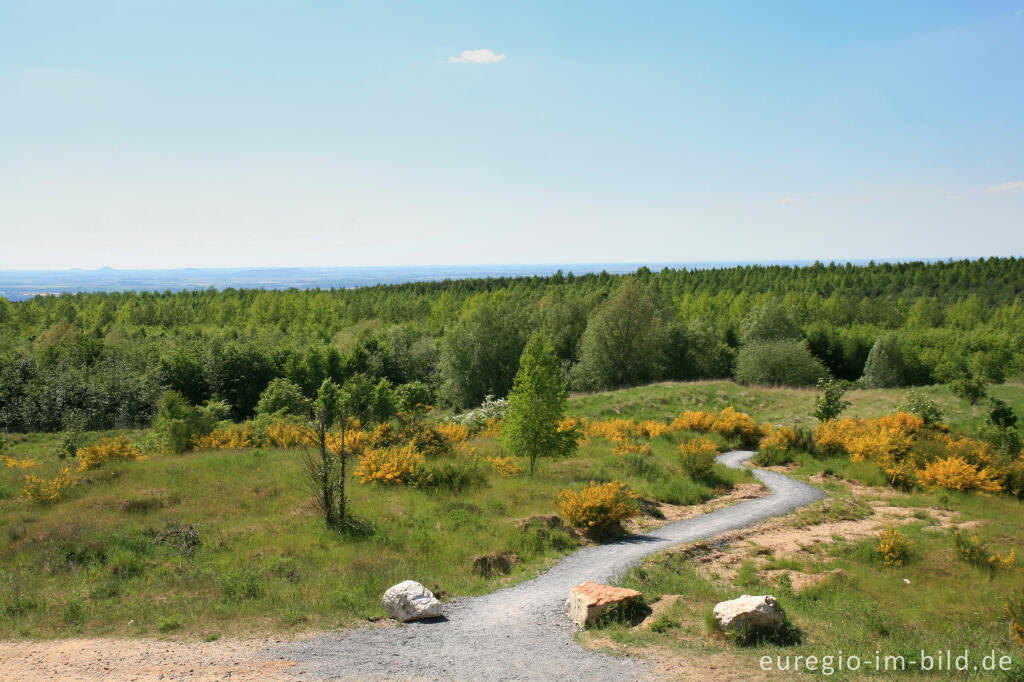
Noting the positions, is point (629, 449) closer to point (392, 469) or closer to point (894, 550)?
point (392, 469)

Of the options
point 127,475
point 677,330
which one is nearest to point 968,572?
point 127,475

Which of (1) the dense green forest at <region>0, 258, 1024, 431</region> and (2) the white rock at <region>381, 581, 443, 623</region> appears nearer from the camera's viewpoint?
(2) the white rock at <region>381, 581, 443, 623</region>

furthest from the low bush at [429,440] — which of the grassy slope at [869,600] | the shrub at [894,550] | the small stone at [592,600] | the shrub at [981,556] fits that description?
the shrub at [981,556]

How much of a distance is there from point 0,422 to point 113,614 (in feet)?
166

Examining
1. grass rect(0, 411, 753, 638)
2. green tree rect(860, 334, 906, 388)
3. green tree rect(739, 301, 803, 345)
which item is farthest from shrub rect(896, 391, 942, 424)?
green tree rect(860, 334, 906, 388)

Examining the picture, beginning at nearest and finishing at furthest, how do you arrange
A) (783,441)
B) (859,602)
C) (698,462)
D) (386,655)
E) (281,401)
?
(386,655)
(859,602)
(698,462)
(783,441)
(281,401)

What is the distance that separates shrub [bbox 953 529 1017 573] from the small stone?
24.9 feet

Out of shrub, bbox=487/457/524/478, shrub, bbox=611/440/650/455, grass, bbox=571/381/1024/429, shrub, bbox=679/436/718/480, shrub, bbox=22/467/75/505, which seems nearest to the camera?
shrub, bbox=22/467/75/505

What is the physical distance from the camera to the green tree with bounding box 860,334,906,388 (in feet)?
195

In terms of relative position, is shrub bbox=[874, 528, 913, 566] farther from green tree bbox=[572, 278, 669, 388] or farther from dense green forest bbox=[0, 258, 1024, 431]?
green tree bbox=[572, 278, 669, 388]

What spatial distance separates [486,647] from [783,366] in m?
52.5

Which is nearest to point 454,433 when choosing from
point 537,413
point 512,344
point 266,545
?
point 537,413

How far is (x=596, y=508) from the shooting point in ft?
47.4

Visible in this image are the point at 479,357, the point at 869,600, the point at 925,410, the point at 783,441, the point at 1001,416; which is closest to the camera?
the point at 869,600
